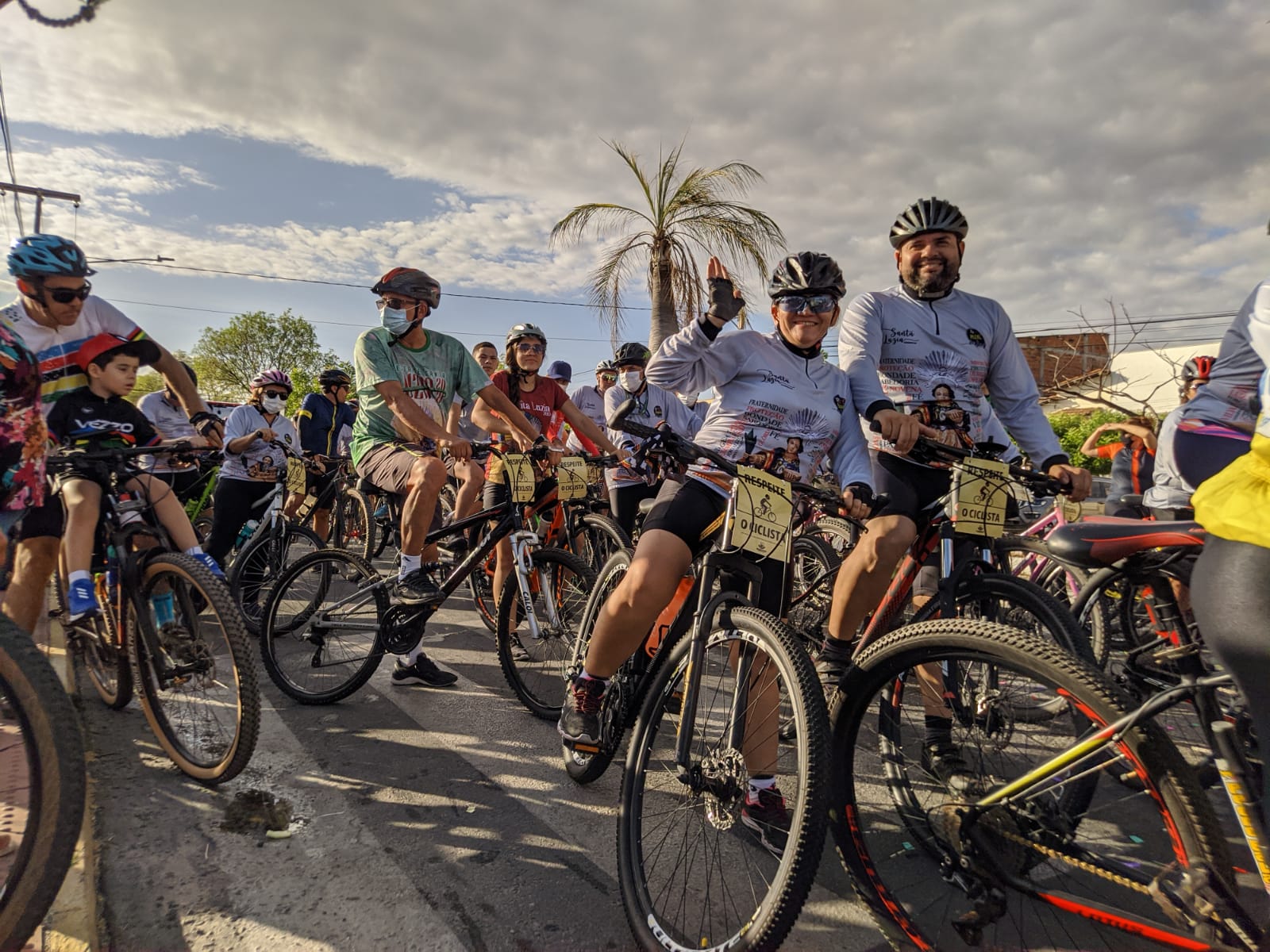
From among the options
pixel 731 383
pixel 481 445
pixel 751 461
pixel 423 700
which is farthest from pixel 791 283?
pixel 423 700

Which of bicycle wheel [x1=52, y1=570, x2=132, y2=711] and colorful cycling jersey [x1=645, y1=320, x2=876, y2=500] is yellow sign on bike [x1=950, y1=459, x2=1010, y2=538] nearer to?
colorful cycling jersey [x1=645, y1=320, x2=876, y2=500]

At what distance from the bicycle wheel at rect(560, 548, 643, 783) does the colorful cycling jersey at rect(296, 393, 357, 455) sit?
19.8 feet

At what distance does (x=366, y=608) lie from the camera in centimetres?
413

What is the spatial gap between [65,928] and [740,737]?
1910 mm

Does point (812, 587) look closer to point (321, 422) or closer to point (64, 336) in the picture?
point (64, 336)

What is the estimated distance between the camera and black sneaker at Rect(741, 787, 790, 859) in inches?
96.8

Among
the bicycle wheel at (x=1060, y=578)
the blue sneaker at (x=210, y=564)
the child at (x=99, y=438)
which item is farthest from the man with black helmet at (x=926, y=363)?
the child at (x=99, y=438)

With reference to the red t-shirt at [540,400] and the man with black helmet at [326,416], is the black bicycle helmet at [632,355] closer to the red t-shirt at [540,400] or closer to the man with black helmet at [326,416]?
the red t-shirt at [540,400]

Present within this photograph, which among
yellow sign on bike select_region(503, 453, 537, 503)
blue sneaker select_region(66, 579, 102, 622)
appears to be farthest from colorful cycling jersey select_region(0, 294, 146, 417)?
yellow sign on bike select_region(503, 453, 537, 503)

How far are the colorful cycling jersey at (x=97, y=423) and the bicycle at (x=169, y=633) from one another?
0.22 m

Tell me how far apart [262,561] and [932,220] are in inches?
197

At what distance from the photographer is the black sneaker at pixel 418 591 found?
4027 mm

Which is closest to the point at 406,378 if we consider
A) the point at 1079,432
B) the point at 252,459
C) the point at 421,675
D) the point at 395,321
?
the point at 395,321

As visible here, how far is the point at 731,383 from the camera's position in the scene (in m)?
2.98
